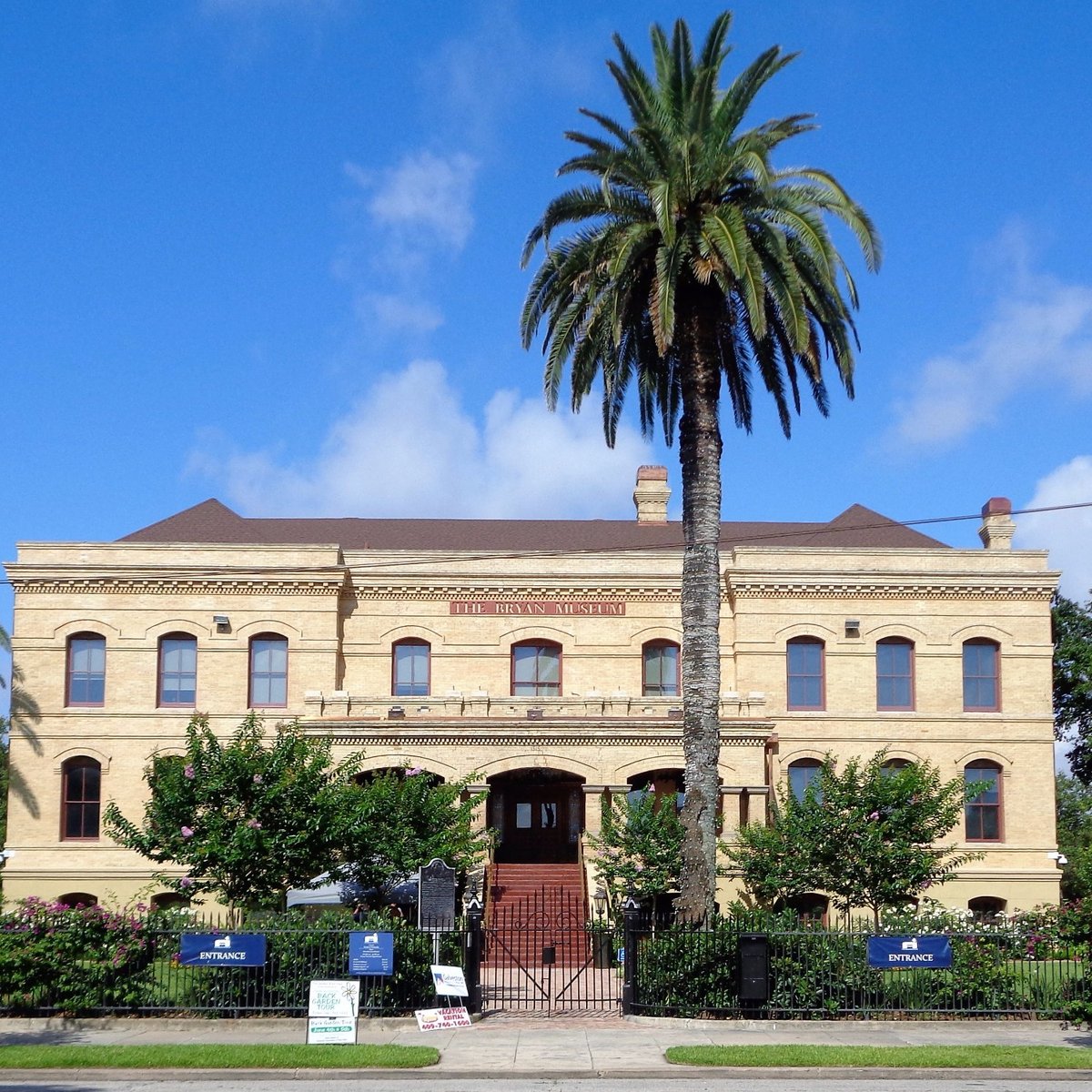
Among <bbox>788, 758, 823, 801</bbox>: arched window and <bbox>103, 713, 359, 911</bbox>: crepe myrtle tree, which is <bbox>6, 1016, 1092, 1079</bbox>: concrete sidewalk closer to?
<bbox>103, 713, 359, 911</bbox>: crepe myrtle tree

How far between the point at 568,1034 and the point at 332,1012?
3.45m

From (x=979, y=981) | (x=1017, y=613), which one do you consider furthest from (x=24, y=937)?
Result: (x=1017, y=613)

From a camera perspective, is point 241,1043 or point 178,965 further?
point 178,965

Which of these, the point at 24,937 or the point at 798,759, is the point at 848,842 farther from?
the point at 24,937

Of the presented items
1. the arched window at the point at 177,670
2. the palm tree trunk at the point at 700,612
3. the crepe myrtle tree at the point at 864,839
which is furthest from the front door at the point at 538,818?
the palm tree trunk at the point at 700,612

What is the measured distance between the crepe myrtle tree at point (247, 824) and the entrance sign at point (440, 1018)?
14.0 feet

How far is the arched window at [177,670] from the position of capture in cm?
3684

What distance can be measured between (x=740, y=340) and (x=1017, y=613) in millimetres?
15459

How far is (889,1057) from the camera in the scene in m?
18.5

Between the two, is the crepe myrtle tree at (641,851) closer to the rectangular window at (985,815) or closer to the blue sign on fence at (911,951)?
the blue sign on fence at (911,951)

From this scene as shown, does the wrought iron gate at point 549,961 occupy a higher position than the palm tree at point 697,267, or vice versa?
the palm tree at point 697,267

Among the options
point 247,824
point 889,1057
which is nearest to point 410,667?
point 247,824

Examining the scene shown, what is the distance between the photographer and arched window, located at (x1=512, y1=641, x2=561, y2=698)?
38156 millimetres

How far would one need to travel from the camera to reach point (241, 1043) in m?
19.3
